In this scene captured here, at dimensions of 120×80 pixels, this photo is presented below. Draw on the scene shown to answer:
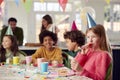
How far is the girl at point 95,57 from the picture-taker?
2.09 meters

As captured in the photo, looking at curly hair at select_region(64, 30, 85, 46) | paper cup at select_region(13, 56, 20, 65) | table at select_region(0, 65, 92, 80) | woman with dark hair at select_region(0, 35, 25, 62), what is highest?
curly hair at select_region(64, 30, 85, 46)

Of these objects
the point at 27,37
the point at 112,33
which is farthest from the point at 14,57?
the point at 112,33

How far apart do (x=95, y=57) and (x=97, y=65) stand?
0.28ft

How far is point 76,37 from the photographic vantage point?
3.00m

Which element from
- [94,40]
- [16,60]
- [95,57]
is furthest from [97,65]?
[16,60]

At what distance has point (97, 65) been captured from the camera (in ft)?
6.97

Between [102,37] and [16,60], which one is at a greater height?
[102,37]

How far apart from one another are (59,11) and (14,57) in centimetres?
663

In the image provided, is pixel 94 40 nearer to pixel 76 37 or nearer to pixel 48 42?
pixel 76 37

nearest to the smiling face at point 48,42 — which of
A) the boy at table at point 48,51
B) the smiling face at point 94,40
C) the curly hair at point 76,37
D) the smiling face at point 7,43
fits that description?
the boy at table at point 48,51

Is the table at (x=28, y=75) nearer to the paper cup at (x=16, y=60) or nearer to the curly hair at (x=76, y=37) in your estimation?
the paper cup at (x=16, y=60)

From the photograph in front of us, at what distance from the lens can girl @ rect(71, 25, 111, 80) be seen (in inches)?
82.4

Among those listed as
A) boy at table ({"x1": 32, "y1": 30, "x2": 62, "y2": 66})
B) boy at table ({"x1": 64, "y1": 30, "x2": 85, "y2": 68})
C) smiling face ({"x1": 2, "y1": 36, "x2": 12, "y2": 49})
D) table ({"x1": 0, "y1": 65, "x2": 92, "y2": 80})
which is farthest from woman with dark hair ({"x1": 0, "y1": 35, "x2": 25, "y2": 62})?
table ({"x1": 0, "y1": 65, "x2": 92, "y2": 80})

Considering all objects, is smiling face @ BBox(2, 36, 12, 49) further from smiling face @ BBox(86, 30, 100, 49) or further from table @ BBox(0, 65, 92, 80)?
smiling face @ BBox(86, 30, 100, 49)
